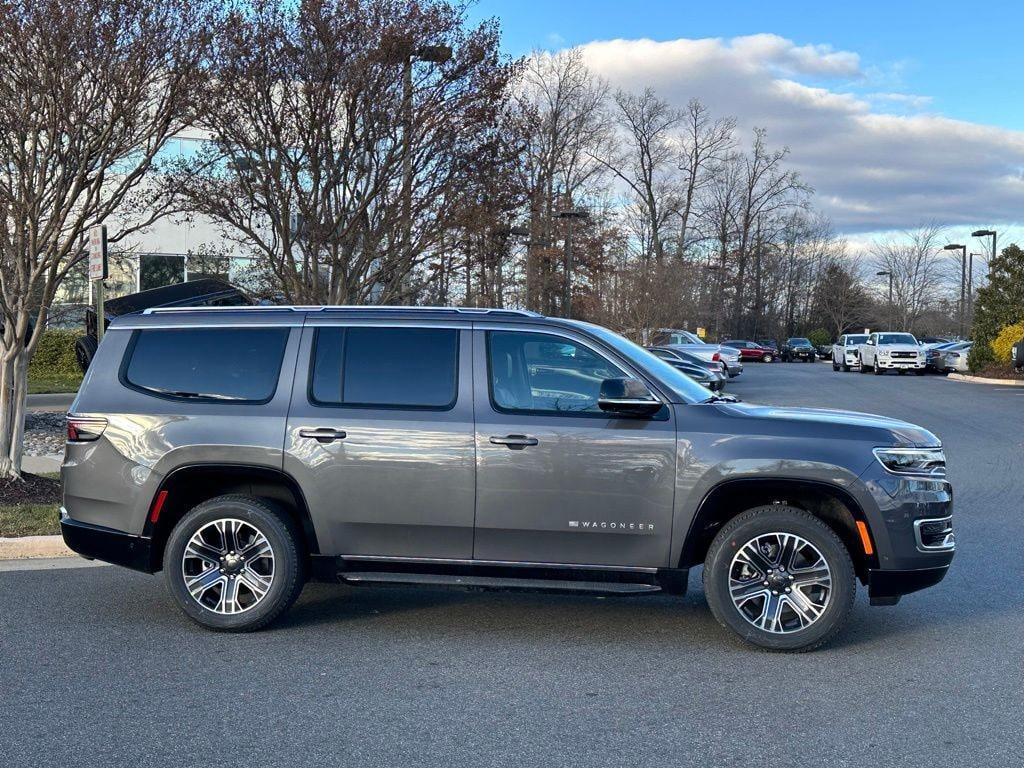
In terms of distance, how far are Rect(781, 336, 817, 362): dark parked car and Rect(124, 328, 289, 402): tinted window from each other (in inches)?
2734

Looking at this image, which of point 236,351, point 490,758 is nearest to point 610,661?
point 490,758

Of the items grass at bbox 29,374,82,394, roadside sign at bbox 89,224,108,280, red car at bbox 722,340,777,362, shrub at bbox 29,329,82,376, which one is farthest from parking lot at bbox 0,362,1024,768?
red car at bbox 722,340,777,362

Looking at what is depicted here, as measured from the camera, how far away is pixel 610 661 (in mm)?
5578

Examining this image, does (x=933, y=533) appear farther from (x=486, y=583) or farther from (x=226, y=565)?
(x=226, y=565)

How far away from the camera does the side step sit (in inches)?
225

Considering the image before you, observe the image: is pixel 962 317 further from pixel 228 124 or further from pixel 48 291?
pixel 48 291

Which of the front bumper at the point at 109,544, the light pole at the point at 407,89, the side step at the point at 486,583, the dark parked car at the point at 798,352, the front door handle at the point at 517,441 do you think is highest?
the light pole at the point at 407,89

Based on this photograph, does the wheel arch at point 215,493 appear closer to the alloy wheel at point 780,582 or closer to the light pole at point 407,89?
the alloy wheel at point 780,582

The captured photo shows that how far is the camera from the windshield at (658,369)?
5.95 m

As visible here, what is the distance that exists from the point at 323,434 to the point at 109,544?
1.50m

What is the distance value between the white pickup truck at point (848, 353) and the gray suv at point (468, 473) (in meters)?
42.5

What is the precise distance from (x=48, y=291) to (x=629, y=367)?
6861 millimetres

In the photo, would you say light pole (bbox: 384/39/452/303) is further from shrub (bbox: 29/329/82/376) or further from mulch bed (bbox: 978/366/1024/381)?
mulch bed (bbox: 978/366/1024/381)

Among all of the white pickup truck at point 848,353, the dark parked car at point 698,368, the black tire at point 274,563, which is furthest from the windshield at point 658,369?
the white pickup truck at point 848,353
